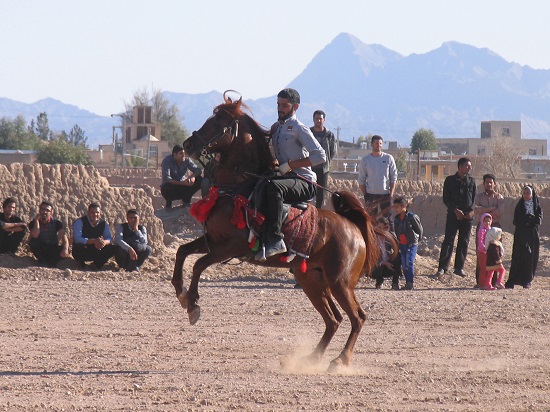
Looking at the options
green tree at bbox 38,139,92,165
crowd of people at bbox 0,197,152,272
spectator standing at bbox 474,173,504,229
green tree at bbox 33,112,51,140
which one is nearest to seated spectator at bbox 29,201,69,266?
crowd of people at bbox 0,197,152,272

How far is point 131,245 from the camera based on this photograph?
18.4 meters

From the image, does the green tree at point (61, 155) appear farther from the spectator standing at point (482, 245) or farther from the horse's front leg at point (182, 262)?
the horse's front leg at point (182, 262)

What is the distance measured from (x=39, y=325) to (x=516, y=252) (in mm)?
9299

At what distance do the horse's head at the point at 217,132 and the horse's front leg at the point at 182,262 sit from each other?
2.81 feet

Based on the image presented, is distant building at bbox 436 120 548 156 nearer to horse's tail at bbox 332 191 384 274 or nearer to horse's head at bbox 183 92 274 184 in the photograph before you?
horse's tail at bbox 332 191 384 274

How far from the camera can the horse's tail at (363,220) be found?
10953 millimetres

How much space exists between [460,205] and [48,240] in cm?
727

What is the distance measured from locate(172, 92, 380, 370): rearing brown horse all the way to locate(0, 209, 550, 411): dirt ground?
568 mm

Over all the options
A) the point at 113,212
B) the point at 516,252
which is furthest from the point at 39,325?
the point at 516,252

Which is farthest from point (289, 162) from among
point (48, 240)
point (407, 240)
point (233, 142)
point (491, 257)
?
point (48, 240)

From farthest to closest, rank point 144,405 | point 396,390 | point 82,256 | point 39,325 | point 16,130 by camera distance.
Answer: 1. point 16,130
2. point 82,256
3. point 39,325
4. point 396,390
5. point 144,405

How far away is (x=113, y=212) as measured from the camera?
19984 millimetres

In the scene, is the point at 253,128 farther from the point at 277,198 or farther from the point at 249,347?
the point at 249,347

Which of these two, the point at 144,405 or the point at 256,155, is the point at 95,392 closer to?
the point at 144,405
